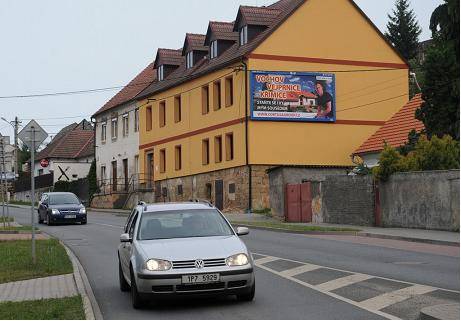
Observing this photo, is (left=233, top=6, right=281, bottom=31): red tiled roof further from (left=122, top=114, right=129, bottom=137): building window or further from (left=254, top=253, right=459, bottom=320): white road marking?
(left=254, top=253, right=459, bottom=320): white road marking

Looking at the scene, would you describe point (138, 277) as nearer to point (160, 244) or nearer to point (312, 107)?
point (160, 244)

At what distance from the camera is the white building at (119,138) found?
58688mm

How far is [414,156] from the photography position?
2873 centimetres

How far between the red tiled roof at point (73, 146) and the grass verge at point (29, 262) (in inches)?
2349

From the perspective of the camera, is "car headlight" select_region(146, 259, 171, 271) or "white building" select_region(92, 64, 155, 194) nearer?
"car headlight" select_region(146, 259, 171, 271)

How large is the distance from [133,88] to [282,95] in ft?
72.1

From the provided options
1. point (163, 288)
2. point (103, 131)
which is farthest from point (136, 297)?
point (103, 131)

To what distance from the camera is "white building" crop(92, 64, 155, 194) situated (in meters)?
58.7

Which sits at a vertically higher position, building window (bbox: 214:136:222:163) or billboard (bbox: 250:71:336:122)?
billboard (bbox: 250:71:336:122)

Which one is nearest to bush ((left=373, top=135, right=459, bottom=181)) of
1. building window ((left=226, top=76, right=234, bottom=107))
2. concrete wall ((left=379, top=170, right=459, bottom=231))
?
concrete wall ((left=379, top=170, right=459, bottom=231))

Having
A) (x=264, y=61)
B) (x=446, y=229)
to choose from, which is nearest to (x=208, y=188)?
(x=264, y=61)

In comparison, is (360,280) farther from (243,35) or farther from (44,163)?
(44,163)

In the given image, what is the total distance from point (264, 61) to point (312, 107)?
12.2ft

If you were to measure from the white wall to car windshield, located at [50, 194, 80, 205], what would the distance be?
21.6 m
